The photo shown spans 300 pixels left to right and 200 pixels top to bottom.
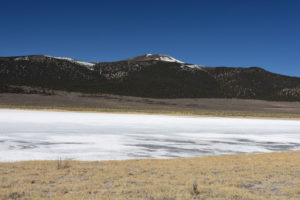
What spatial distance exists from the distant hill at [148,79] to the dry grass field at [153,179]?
10246 cm

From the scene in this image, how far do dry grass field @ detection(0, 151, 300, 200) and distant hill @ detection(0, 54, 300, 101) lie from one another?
336ft

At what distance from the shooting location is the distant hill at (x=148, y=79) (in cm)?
12200

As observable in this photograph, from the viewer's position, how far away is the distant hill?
122000 millimetres

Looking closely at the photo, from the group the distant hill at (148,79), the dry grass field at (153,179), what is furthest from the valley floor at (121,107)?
the dry grass field at (153,179)

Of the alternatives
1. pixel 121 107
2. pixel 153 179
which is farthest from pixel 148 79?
pixel 153 179

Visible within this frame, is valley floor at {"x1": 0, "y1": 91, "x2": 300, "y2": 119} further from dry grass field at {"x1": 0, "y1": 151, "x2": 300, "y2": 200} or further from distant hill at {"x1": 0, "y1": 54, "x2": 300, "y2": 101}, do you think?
dry grass field at {"x1": 0, "y1": 151, "x2": 300, "y2": 200}

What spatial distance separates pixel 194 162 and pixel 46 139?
27.9 feet

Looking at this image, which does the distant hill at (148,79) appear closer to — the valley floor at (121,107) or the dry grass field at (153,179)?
the valley floor at (121,107)

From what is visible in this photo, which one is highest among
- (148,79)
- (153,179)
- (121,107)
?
(148,79)

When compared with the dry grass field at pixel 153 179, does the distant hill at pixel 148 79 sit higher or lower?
higher

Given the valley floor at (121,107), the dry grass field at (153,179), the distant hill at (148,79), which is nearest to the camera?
the dry grass field at (153,179)

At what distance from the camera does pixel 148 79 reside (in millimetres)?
147375

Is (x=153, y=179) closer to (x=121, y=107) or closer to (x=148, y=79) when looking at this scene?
(x=121, y=107)

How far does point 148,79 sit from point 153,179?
139997 millimetres
